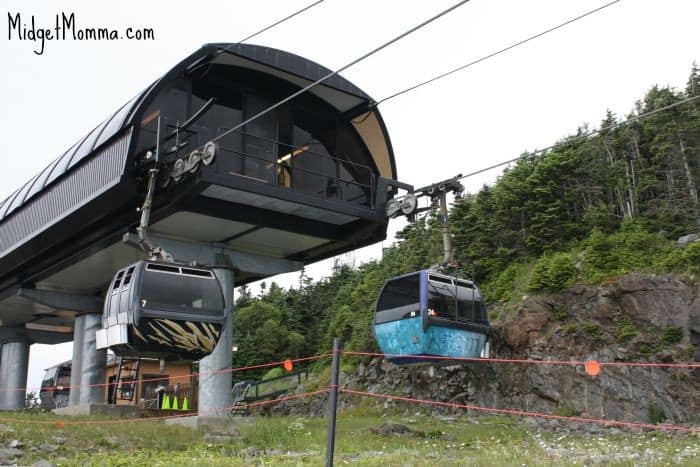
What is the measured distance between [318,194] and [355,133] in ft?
9.22

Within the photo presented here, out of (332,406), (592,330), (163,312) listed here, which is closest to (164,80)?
(163,312)

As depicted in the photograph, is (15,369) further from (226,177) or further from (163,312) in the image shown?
(163,312)

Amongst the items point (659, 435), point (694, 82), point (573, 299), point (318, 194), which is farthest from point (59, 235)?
point (694, 82)

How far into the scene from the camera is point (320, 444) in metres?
16.7

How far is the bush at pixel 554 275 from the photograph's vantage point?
80.0ft

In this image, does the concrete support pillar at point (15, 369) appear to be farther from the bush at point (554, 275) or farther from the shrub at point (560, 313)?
the shrub at point (560, 313)

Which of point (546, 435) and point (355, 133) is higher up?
point (355, 133)

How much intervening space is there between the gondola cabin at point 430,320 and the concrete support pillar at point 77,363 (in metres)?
17.3

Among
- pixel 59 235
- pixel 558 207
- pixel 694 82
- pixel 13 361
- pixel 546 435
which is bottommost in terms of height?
pixel 546 435

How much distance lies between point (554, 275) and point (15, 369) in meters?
26.3

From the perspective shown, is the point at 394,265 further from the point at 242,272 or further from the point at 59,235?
the point at 59,235

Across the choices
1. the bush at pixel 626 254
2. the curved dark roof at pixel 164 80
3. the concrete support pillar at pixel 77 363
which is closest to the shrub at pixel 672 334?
the bush at pixel 626 254

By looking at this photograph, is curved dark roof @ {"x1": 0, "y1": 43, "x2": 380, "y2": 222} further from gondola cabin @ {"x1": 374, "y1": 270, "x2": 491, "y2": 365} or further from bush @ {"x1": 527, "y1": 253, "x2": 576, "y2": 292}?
bush @ {"x1": 527, "y1": 253, "x2": 576, "y2": 292}

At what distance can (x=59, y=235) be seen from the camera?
2314cm
